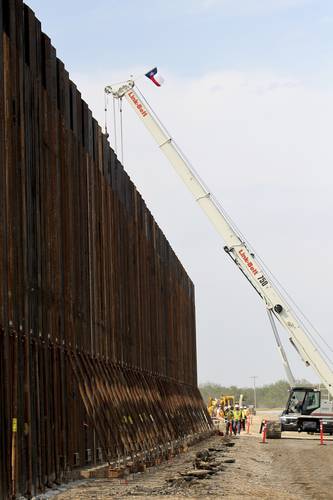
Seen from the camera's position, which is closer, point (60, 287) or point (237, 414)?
point (60, 287)

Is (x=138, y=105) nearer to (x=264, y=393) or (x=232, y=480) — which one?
(x=232, y=480)

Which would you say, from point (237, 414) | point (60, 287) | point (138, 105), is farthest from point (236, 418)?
point (60, 287)

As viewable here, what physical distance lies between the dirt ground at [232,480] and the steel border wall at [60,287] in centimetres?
88

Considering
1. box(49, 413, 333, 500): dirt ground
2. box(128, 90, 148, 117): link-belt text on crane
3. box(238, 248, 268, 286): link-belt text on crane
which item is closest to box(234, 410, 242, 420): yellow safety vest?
box(238, 248, 268, 286): link-belt text on crane

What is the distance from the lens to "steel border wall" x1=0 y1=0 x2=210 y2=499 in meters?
18.2

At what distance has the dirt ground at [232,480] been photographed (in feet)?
61.3

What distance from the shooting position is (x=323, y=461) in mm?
32406

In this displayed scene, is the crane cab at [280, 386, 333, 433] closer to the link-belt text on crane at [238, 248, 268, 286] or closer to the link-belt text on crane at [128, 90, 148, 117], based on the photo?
the link-belt text on crane at [238, 248, 268, 286]

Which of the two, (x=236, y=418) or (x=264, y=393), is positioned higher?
(x=264, y=393)

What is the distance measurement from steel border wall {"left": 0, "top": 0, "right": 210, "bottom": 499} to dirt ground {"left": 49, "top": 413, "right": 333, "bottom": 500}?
34.7 inches

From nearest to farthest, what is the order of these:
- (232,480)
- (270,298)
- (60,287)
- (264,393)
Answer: (60,287) → (232,480) → (270,298) → (264,393)

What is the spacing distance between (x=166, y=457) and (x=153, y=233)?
11653mm

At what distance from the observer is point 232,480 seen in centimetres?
2253

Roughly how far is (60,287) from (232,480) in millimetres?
5097
